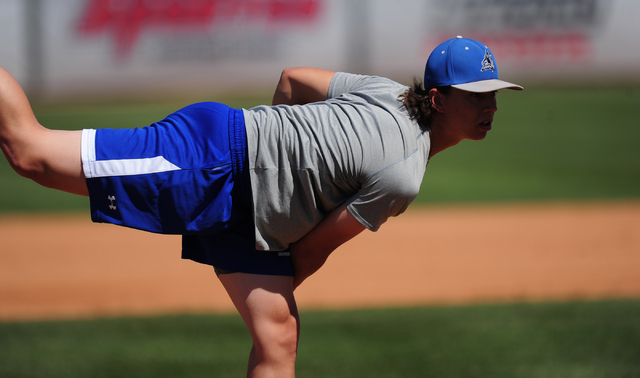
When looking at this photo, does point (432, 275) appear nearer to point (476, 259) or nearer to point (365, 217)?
point (476, 259)

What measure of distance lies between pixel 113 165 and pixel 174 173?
8.4 inches

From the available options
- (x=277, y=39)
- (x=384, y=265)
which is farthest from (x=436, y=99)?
(x=277, y=39)

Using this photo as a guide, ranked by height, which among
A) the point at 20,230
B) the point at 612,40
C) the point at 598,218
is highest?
the point at 612,40

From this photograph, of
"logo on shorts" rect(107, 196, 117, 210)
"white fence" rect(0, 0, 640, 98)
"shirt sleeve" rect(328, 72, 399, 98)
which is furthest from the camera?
"white fence" rect(0, 0, 640, 98)

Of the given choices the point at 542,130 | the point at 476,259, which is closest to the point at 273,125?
the point at 476,259

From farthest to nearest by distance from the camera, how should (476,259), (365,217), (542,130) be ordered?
(542,130)
(476,259)
(365,217)

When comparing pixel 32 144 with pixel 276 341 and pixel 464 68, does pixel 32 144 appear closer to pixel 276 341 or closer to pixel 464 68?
pixel 276 341

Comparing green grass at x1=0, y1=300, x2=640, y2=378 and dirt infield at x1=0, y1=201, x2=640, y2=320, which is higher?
green grass at x1=0, y1=300, x2=640, y2=378

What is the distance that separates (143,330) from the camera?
15.5 ft

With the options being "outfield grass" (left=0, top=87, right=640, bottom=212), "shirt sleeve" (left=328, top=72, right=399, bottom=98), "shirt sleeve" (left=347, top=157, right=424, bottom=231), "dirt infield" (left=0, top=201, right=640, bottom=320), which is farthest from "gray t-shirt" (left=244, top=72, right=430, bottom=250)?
"outfield grass" (left=0, top=87, right=640, bottom=212)

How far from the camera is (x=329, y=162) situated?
7.29ft

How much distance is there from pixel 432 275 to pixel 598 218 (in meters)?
3.47

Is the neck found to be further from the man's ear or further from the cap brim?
the cap brim

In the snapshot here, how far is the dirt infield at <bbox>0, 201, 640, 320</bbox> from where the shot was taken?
18.7ft
